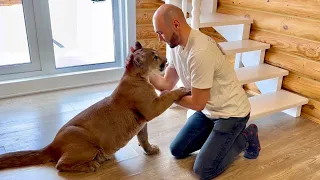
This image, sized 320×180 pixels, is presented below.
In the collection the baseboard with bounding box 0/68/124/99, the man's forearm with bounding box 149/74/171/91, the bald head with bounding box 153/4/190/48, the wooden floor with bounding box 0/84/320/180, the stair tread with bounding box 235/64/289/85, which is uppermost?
the bald head with bounding box 153/4/190/48

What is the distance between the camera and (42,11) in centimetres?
292

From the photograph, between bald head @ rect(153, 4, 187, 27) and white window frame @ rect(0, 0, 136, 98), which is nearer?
bald head @ rect(153, 4, 187, 27)

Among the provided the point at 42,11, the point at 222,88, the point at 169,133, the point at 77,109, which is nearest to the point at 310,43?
the point at 222,88

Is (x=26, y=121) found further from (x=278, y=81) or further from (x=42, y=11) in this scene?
(x=278, y=81)

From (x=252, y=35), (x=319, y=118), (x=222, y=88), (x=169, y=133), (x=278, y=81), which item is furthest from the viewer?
(x=252, y=35)

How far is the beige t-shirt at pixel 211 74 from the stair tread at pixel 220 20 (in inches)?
30.4

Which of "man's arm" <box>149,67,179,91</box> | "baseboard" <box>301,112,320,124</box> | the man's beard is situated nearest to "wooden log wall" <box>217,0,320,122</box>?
"baseboard" <box>301,112,320,124</box>

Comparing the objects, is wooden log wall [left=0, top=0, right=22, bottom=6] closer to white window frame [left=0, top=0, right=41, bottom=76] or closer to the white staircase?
white window frame [left=0, top=0, right=41, bottom=76]

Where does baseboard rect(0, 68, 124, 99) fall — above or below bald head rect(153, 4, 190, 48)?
below

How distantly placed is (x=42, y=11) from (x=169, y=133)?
168 cm

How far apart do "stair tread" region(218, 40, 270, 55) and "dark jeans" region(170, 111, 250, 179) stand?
0.74 meters

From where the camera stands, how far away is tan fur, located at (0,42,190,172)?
177 centimetres

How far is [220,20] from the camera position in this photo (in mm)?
2666

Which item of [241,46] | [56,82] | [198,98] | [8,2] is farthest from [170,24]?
[8,2]
